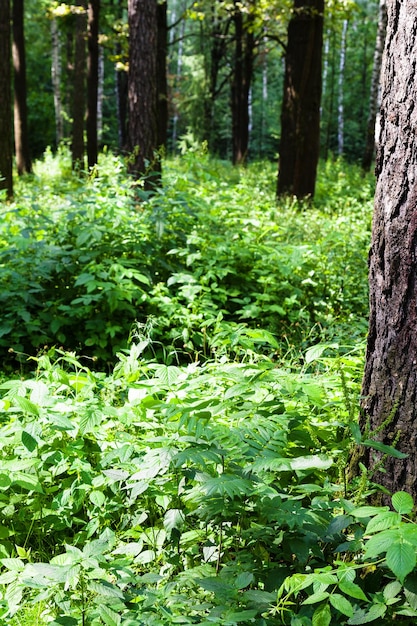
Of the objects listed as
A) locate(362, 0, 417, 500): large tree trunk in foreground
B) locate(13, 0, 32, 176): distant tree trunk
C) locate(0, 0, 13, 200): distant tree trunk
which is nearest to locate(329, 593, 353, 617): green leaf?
locate(362, 0, 417, 500): large tree trunk in foreground

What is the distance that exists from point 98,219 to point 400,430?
4.48m

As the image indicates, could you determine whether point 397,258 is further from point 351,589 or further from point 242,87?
point 242,87

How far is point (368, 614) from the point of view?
2066 mm

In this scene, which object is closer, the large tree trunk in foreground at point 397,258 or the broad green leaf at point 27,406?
the large tree trunk in foreground at point 397,258

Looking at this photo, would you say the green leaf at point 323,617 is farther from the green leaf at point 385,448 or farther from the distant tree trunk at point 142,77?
the distant tree trunk at point 142,77

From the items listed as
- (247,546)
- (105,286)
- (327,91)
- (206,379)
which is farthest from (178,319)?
(327,91)

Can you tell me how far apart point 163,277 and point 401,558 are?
15.6 ft

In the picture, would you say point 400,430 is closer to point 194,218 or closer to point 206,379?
point 206,379

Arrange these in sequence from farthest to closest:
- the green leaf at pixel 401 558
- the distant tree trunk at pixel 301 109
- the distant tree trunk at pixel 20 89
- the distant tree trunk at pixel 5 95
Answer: the distant tree trunk at pixel 20 89, the distant tree trunk at pixel 301 109, the distant tree trunk at pixel 5 95, the green leaf at pixel 401 558

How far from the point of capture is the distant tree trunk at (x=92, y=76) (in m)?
15.4

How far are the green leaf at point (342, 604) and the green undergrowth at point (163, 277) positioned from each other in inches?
102

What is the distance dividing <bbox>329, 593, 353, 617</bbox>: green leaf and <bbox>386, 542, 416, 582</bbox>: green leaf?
201 millimetres

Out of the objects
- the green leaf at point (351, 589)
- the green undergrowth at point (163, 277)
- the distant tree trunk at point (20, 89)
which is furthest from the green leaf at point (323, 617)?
the distant tree trunk at point (20, 89)

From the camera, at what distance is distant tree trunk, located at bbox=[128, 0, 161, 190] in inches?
370
